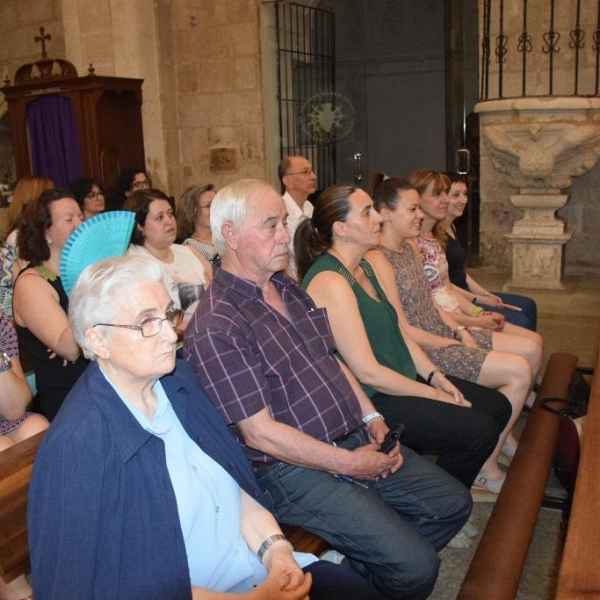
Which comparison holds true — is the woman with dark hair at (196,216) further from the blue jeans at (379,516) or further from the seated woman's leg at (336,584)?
the seated woman's leg at (336,584)

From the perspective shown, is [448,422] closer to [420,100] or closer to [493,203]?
[493,203]

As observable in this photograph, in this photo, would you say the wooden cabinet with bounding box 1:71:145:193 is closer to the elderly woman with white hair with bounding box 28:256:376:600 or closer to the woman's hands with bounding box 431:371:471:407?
the woman's hands with bounding box 431:371:471:407

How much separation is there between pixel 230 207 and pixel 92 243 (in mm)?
485

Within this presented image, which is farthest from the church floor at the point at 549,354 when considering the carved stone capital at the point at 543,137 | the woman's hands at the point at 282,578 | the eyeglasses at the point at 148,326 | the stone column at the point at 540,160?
the eyeglasses at the point at 148,326

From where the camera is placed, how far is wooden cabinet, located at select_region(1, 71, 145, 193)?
22.1 ft

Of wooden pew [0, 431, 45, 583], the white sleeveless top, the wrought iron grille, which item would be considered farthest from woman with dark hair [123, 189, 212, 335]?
the wrought iron grille

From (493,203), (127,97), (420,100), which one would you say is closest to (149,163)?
(127,97)

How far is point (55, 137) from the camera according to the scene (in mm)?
6941

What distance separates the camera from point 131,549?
4.45 ft

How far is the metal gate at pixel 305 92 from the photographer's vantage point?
296 inches

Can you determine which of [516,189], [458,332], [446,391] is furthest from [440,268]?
[516,189]

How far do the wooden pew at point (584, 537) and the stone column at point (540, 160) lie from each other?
421 cm

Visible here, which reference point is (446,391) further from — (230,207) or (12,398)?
(12,398)

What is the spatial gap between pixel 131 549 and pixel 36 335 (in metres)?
1.41
